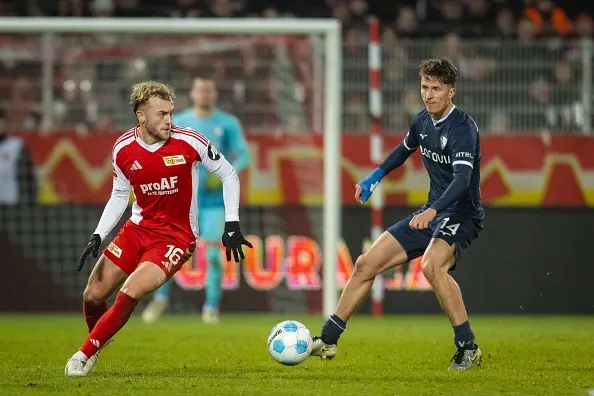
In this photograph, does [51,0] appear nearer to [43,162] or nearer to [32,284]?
[43,162]

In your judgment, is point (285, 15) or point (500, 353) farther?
point (285, 15)

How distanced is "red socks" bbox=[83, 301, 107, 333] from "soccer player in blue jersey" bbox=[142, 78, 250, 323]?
4308mm

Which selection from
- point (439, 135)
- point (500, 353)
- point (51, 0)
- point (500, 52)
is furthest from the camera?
point (51, 0)

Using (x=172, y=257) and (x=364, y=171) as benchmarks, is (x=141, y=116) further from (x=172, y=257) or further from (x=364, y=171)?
(x=364, y=171)

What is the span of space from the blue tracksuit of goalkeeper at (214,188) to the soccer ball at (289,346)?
460 cm

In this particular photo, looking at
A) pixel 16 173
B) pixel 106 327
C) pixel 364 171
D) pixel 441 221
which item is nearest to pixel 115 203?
pixel 106 327

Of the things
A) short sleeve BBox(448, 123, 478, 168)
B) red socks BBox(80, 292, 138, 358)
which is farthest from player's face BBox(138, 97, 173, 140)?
short sleeve BBox(448, 123, 478, 168)

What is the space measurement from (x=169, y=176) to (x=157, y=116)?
1.30ft

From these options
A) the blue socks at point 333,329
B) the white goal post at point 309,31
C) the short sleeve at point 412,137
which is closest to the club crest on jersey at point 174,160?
the blue socks at point 333,329

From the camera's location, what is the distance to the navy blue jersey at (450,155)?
308 inches

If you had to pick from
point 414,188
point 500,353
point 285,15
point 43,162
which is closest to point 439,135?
point 500,353

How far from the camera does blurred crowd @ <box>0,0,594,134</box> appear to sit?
13422mm

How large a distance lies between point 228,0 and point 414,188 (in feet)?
13.6

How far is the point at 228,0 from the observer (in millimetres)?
16156
